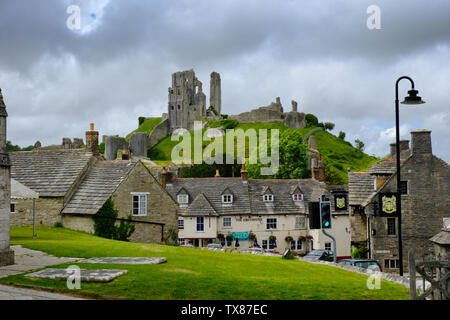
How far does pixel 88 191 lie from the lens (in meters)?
32.4

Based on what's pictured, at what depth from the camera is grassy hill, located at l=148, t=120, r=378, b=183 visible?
119 m

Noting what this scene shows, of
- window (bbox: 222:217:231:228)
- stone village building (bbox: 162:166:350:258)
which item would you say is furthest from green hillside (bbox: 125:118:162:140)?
window (bbox: 222:217:231:228)

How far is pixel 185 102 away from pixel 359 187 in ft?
463

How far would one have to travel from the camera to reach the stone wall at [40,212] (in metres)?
31.4

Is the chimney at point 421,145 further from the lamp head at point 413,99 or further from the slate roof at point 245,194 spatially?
the lamp head at point 413,99

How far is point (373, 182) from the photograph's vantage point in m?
40.8

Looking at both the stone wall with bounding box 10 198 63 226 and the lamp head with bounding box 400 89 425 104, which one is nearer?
the lamp head with bounding box 400 89 425 104

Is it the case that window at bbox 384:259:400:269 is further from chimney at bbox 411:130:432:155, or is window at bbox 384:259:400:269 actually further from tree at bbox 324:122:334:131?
tree at bbox 324:122:334:131

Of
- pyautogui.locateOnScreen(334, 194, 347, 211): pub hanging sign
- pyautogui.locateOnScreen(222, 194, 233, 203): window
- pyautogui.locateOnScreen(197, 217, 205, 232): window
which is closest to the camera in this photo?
pyautogui.locateOnScreen(334, 194, 347, 211): pub hanging sign

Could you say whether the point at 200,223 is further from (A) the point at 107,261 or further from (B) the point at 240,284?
(B) the point at 240,284

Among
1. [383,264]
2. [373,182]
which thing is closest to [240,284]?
[383,264]

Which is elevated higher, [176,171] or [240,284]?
[176,171]

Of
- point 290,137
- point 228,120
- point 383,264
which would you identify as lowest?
point 383,264

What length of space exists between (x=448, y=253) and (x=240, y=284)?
6278mm
